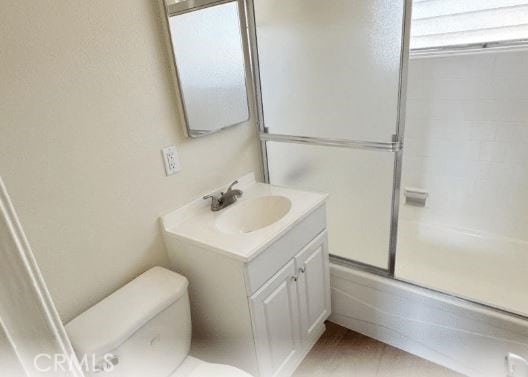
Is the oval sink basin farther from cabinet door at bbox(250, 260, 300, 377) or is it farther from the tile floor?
the tile floor

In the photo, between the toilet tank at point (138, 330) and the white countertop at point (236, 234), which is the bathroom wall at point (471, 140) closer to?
the white countertop at point (236, 234)

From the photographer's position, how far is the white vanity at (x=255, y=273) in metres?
1.31

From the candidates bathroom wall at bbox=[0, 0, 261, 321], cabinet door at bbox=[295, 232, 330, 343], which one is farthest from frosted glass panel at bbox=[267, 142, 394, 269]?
bathroom wall at bbox=[0, 0, 261, 321]

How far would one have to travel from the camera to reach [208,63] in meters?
1.56

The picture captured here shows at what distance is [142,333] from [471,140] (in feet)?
6.94

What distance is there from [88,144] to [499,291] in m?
2.29

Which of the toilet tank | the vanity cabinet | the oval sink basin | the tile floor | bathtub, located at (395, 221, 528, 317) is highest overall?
the oval sink basin

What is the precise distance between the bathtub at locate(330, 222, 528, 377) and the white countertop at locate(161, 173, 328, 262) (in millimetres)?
522

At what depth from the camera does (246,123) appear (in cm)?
184

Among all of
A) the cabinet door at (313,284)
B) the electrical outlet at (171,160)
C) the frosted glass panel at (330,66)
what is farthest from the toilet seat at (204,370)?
the frosted glass panel at (330,66)

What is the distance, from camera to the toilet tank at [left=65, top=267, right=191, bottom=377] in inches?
41.2

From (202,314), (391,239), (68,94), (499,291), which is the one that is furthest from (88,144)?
(499,291)

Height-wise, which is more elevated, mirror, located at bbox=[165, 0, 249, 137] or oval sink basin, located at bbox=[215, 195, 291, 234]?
mirror, located at bbox=[165, 0, 249, 137]

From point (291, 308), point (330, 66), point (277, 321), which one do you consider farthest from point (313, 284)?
point (330, 66)
